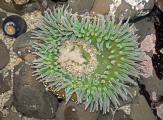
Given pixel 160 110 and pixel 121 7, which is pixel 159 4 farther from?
pixel 160 110

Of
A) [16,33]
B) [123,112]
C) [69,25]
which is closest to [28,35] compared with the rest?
[16,33]

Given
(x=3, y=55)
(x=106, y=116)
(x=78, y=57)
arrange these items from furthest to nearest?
(x=3, y=55) < (x=106, y=116) < (x=78, y=57)

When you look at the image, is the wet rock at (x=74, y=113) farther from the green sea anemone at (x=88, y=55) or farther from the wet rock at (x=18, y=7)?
the wet rock at (x=18, y=7)

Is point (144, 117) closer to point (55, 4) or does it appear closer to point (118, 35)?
point (118, 35)

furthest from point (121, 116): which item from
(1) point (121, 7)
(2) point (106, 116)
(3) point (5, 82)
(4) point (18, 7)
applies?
(4) point (18, 7)

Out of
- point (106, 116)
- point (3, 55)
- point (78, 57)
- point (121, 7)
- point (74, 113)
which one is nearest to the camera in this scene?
point (78, 57)
